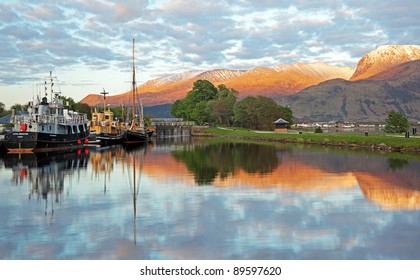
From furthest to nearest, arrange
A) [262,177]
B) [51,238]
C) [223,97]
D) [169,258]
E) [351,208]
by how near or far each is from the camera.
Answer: [223,97] → [262,177] → [351,208] → [51,238] → [169,258]

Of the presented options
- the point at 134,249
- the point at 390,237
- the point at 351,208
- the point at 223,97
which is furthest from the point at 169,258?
the point at 223,97

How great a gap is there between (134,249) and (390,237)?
9465 mm

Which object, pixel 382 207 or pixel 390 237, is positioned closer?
pixel 390 237

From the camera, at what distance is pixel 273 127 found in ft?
518

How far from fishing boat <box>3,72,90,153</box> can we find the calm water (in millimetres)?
29253

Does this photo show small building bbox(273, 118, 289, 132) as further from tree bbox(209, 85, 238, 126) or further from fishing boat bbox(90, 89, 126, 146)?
fishing boat bbox(90, 89, 126, 146)

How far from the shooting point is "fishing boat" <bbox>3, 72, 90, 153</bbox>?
72625mm

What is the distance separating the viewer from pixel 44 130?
76.9m

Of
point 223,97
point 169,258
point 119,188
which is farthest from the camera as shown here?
point 223,97

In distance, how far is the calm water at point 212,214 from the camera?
60.4 feet

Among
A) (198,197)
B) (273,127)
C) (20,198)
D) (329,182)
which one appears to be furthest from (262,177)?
(273,127)

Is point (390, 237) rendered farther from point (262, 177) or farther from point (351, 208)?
point (262, 177)

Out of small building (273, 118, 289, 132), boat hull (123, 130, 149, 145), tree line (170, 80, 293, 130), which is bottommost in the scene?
boat hull (123, 130, 149, 145)

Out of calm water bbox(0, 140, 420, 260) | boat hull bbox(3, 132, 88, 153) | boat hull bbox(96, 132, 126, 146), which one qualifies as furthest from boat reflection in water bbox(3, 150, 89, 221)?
boat hull bbox(96, 132, 126, 146)
